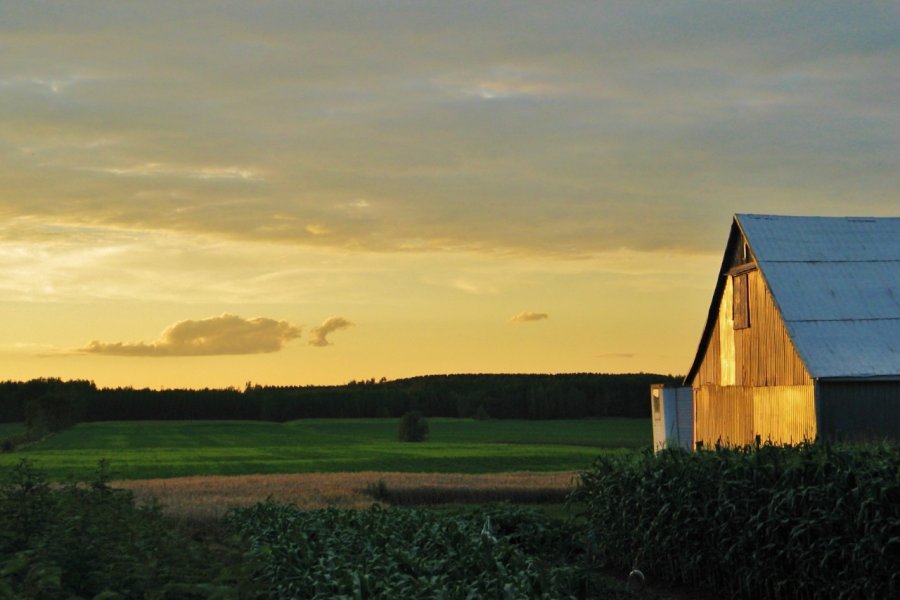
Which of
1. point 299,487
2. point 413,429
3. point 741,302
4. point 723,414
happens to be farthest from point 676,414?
point 413,429

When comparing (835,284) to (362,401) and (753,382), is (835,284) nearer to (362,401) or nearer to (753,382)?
(753,382)

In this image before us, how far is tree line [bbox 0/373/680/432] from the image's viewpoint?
5236 inches

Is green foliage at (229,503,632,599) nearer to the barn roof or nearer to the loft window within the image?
the barn roof

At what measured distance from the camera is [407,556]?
1252 cm

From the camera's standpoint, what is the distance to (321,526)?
651 inches

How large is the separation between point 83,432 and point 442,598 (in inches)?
4178

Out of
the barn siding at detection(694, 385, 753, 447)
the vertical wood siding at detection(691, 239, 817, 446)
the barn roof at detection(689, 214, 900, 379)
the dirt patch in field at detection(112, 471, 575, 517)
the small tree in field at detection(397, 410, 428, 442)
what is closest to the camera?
the barn roof at detection(689, 214, 900, 379)

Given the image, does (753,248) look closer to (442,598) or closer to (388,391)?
(442,598)

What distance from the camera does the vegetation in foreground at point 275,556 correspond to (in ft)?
27.0

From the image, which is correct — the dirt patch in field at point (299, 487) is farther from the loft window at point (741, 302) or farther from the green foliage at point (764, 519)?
the green foliage at point (764, 519)

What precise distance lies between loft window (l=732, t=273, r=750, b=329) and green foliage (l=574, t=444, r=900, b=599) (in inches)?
477

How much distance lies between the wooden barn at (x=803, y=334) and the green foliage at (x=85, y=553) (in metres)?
16.4

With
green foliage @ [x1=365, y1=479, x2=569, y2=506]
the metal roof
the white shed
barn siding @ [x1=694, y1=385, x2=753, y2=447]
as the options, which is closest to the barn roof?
the metal roof

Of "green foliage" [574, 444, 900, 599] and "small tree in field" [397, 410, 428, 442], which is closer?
"green foliage" [574, 444, 900, 599]
